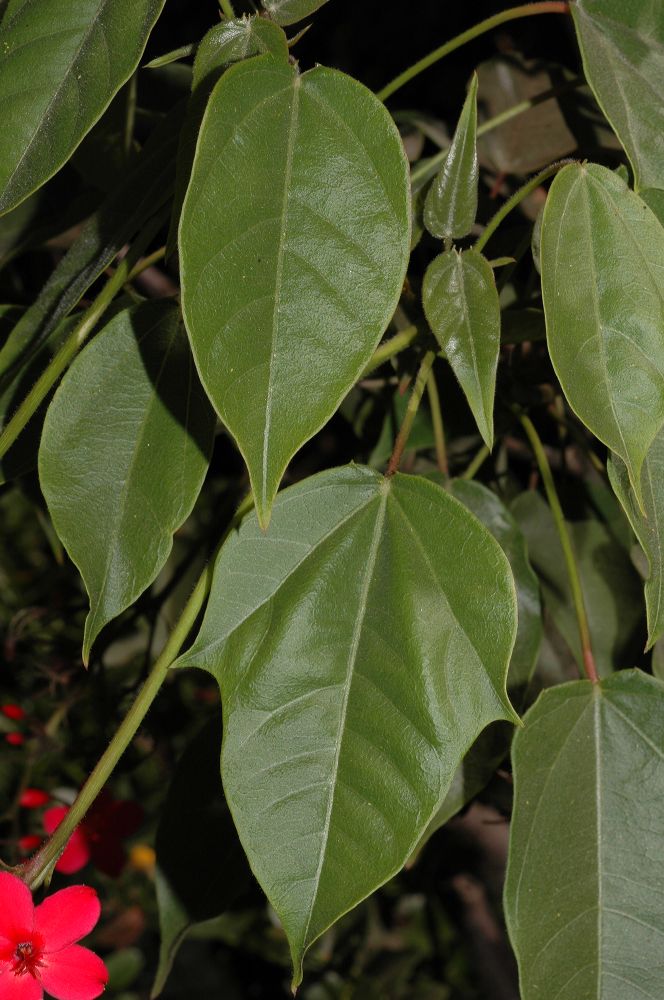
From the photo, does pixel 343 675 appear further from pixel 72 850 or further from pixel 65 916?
pixel 72 850

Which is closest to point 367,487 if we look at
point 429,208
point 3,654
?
point 429,208

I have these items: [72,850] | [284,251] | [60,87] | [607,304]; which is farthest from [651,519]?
[72,850]

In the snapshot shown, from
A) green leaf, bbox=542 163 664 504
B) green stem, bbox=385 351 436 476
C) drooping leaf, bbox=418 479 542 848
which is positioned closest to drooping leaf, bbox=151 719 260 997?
drooping leaf, bbox=418 479 542 848

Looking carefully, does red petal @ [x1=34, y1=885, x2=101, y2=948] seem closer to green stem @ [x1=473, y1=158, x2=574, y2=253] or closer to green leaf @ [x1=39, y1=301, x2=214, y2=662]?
green leaf @ [x1=39, y1=301, x2=214, y2=662]

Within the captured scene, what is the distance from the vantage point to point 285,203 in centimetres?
41

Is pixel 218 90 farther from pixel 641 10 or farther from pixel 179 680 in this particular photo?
pixel 179 680

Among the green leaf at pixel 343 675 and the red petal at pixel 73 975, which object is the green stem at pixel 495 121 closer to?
the green leaf at pixel 343 675

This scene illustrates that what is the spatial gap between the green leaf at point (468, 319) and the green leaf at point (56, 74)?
16 cm

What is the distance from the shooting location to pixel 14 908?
1.51 feet

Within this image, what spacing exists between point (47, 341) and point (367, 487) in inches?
8.5

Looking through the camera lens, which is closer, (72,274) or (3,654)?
(72,274)

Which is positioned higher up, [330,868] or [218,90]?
[218,90]

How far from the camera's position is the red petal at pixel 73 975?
1.62 feet

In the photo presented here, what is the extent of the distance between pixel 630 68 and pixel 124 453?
12.9 inches
